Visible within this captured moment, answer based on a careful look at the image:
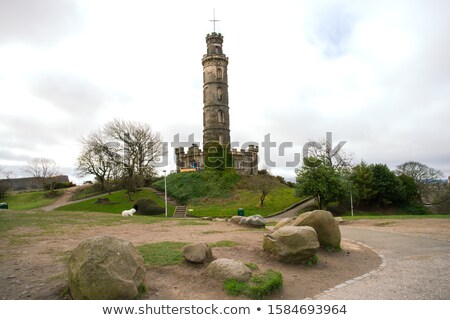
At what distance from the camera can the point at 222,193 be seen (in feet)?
147

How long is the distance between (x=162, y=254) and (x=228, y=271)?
2743 mm

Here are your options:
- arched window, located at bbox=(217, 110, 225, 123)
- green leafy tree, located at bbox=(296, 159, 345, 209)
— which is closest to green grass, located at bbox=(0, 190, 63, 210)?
arched window, located at bbox=(217, 110, 225, 123)

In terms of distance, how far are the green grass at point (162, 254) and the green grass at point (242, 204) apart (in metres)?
23.4

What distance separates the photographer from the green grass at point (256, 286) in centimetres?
→ 680

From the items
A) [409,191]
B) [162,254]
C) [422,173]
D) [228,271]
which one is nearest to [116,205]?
[162,254]

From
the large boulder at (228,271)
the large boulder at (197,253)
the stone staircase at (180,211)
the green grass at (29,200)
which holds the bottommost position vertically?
the stone staircase at (180,211)

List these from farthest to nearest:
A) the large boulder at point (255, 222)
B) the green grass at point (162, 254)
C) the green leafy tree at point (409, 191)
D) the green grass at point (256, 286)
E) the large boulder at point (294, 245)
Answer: the green leafy tree at point (409, 191), the large boulder at point (255, 222), the large boulder at point (294, 245), the green grass at point (162, 254), the green grass at point (256, 286)

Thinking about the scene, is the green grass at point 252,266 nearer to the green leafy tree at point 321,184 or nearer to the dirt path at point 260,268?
the dirt path at point 260,268

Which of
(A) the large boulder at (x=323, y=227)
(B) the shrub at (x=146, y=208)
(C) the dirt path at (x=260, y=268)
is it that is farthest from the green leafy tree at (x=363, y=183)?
(A) the large boulder at (x=323, y=227)

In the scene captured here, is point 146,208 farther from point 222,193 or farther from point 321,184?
point 321,184

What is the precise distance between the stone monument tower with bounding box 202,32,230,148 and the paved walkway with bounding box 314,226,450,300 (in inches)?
1542

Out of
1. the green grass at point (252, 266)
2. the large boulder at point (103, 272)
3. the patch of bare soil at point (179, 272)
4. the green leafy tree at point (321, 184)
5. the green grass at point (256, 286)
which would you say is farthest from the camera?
the green leafy tree at point (321, 184)

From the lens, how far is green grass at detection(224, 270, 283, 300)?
680 cm

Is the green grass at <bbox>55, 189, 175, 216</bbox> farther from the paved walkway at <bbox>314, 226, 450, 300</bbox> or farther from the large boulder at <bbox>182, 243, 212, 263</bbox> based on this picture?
the large boulder at <bbox>182, 243, 212, 263</bbox>
